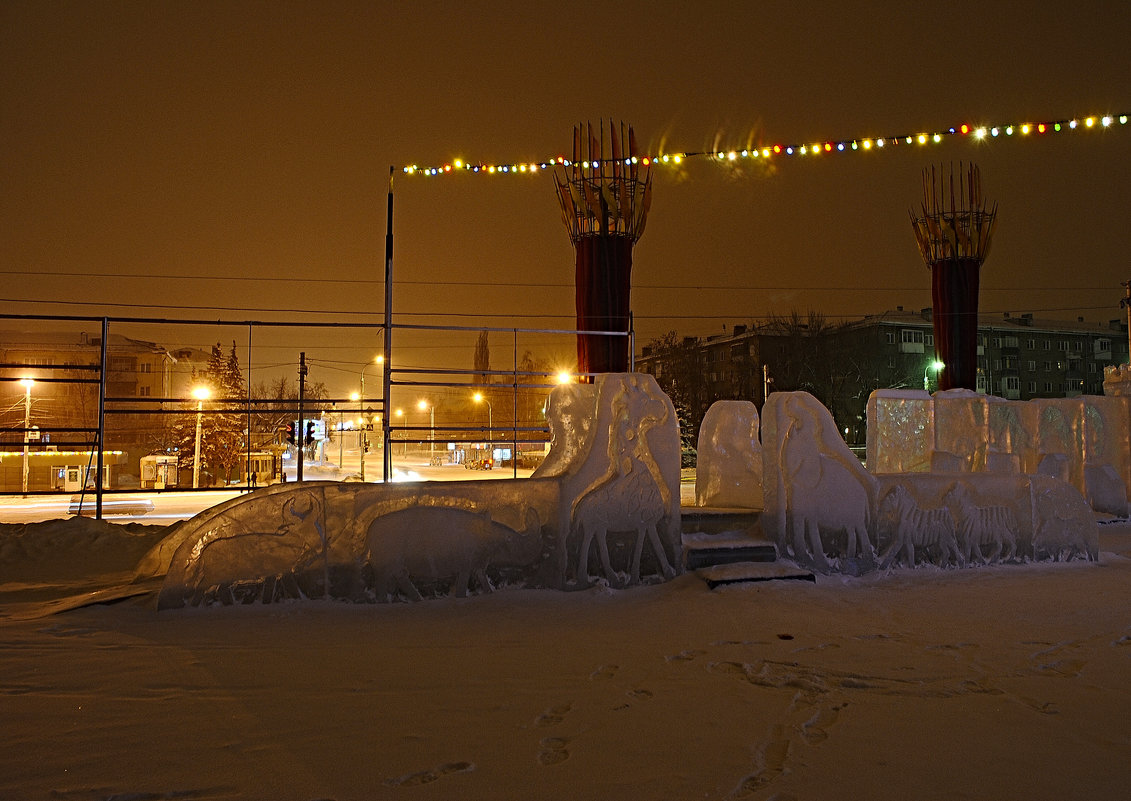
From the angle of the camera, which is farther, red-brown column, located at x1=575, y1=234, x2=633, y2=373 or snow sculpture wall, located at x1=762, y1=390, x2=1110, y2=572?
red-brown column, located at x1=575, y1=234, x2=633, y2=373

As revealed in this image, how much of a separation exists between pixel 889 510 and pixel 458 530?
3.76 metres

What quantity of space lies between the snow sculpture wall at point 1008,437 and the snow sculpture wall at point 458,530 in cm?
454

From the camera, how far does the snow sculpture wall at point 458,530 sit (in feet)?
16.2

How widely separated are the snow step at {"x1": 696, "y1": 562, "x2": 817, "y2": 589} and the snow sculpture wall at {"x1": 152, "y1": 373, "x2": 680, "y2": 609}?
0.33 meters

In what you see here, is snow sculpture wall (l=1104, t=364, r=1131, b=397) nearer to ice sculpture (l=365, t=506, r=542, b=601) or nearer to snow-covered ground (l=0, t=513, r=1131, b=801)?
snow-covered ground (l=0, t=513, r=1131, b=801)

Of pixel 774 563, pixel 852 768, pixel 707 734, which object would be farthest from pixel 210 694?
pixel 774 563

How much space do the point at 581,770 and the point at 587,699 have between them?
72cm

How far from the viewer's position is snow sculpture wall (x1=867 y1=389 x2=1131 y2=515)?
369 inches

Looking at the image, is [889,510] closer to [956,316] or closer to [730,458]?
[730,458]

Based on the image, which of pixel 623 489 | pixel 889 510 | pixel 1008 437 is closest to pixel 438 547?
pixel 623 489

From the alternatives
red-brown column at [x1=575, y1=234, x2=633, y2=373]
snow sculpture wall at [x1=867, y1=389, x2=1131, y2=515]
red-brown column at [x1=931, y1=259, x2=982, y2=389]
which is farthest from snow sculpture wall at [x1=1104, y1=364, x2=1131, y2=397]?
red-brown column at [x1=931, y1=259, x2=982, y2=389]

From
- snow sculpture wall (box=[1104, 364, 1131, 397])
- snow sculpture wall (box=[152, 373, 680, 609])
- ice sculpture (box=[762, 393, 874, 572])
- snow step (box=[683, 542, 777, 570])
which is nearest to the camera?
snow sculpture wall (box=[152, 373, 680, 609])

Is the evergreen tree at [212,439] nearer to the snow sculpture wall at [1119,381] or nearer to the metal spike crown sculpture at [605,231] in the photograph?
the metal spike crown sculpture at [605,231]

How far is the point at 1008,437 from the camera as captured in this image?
32.1 feet
